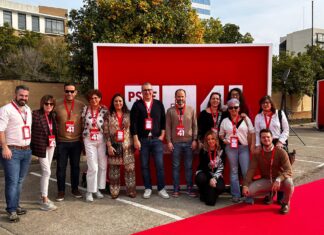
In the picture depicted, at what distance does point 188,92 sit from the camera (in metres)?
5.85

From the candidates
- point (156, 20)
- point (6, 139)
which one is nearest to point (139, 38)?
point (156, 20)

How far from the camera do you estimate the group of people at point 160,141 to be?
16.0 feet

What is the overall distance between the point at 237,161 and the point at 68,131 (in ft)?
8.75

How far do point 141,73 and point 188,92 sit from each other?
0.88 metres

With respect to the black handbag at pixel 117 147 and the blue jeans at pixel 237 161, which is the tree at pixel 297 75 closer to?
the blue jeans at pixel 237 161

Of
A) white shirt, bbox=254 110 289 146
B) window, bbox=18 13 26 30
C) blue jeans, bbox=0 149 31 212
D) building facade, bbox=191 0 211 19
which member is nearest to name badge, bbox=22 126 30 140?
blue jeans, bbox=0 149 31 212

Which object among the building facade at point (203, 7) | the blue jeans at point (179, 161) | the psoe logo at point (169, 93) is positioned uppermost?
the building facade at point (203, 7)

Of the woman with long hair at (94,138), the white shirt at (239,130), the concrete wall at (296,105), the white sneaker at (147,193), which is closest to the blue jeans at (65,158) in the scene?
the woman with long hair at (94,138)

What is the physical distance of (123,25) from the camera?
27.0 feet

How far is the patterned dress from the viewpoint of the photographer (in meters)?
5.22

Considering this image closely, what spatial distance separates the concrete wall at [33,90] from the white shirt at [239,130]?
4.81m

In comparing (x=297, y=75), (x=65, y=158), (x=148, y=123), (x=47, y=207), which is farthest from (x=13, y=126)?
(x=297, y=75)

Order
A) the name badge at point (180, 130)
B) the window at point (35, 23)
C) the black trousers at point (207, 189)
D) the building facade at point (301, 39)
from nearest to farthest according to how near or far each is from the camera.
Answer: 1. the black trousers at point (207, 189)
2. the name badge at point (180, 130)
3. the window at point (35, 23)
4. the building facade at point (301, 39)

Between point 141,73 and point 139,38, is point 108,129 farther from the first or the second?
point 139,38
